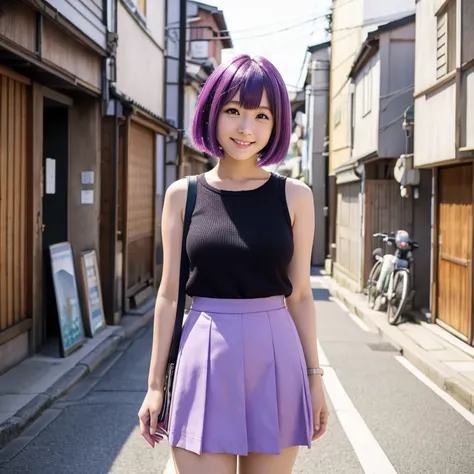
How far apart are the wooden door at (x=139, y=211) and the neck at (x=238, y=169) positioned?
336 inches

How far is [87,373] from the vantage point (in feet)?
24.2

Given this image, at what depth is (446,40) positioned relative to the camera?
9812mm

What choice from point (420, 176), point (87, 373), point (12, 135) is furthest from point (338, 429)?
point (420, 176)

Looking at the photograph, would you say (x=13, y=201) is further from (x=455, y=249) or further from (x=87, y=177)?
(x=455, y=249)

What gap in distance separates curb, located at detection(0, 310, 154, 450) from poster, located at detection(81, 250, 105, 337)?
11.2 inches

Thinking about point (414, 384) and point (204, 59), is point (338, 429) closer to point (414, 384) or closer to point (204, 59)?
point (414, 384)

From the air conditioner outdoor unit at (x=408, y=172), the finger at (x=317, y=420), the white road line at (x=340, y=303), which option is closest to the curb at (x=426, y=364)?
the white road line at (x=340, y=303)

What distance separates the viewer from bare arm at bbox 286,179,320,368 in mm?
2438

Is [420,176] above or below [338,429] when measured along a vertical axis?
above

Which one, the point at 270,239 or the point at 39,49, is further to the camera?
the point at 39,49

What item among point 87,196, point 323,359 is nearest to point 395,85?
point 87,196

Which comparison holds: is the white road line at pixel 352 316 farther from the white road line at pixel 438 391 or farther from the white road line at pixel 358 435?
the white road line at pixel 358 435

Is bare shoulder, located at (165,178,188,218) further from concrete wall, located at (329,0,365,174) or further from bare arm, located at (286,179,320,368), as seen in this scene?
concrete wall, located at (329,0,365,174)

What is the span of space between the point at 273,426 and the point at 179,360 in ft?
1.35
